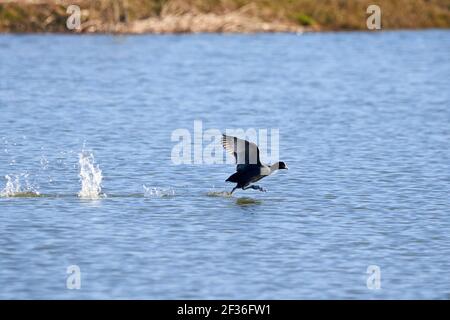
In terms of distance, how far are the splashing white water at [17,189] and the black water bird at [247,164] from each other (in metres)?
3.55

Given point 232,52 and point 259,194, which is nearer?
point 259,194

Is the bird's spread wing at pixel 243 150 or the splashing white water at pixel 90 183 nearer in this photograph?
the bird's spread wing at pixel 243 150

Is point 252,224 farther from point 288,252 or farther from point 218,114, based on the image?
point 218,114

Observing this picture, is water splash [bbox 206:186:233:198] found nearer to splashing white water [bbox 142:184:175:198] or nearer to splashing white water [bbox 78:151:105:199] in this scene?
splashing white water [bbox 142:184:175:198]

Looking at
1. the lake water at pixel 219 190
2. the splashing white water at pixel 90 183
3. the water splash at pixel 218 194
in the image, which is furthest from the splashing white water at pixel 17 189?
the water splash at pixel 218 194

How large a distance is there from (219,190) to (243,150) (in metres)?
1.83

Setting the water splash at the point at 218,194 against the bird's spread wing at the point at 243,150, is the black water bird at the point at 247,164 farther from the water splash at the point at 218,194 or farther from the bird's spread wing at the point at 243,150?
the water splash at the point at 218,194

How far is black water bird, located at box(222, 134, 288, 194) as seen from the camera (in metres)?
18.6

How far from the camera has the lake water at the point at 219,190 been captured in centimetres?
1449

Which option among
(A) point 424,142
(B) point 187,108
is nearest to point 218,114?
(B) point 187,108

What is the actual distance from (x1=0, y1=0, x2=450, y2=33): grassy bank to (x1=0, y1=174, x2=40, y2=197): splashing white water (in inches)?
1287

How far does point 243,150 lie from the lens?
61.6ft

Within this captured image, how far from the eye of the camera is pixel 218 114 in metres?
32.1

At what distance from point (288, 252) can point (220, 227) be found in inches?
73.1
